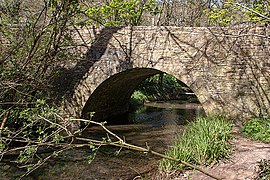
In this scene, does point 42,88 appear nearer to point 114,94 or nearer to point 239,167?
point 114,94

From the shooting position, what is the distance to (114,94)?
10492 millimetres

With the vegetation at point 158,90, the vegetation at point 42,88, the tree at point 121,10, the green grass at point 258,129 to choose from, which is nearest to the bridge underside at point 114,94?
the vegetation at point 42,88

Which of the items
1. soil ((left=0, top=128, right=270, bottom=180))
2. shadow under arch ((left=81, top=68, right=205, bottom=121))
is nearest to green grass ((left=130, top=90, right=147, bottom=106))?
shadow under arch ((left=81, top=68, right=205, bottom=121))

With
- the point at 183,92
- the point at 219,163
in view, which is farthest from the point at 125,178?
the point at 183,92

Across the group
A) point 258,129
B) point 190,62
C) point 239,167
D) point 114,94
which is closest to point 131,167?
point 239,167

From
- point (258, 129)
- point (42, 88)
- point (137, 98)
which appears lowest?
point (137, 98)

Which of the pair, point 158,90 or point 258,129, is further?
point 158,90

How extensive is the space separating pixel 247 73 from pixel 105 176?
3956 mm

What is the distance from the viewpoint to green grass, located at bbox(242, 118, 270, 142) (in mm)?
5559

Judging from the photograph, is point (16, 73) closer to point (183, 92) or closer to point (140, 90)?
point (140, 90)

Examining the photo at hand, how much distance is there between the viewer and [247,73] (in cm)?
682

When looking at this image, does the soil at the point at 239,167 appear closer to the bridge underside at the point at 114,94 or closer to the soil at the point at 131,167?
the soil at the point at 131,167

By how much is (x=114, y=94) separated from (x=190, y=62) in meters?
3.90

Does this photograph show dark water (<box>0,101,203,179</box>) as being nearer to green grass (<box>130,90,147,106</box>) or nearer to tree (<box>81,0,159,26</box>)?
tree (<box>81,0,159,26</box>)
